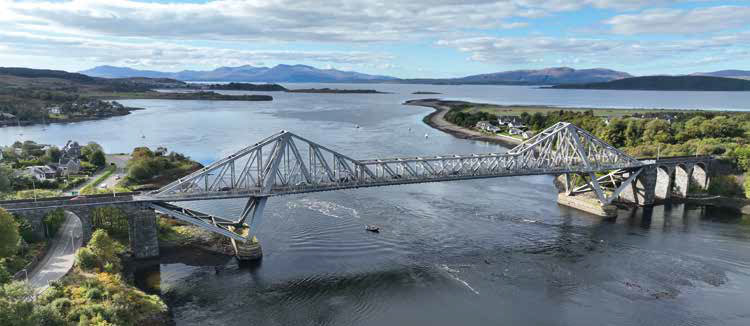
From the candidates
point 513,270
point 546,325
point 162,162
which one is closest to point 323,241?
point 513,270

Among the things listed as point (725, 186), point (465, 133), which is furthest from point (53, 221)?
A: point (465, 133)

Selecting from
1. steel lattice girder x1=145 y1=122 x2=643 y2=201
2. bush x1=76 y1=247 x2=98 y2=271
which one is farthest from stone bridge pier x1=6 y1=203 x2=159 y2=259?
bush x1=76 y1=247 x2=98 y2=271

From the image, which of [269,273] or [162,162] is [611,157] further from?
[162,162]

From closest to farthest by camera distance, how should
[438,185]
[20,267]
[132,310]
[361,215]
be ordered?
[132,310]
[20,267]
[361,215]
[438,185]

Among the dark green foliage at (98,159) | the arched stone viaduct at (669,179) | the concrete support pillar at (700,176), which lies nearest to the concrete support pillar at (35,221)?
the dark green foliage at (98,159)

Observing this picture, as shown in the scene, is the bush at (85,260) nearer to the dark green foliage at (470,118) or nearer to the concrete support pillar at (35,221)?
the concrete support pillar at (35,221)

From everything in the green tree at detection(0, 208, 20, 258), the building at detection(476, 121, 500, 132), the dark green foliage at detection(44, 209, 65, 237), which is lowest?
the dark green foliage at detection(44, 209, 65, 237)

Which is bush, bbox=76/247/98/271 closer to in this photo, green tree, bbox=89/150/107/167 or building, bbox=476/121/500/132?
green tree, bbox=89/150/107/167
